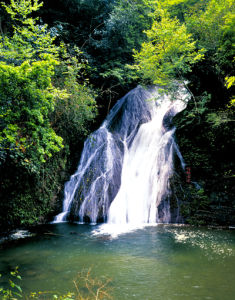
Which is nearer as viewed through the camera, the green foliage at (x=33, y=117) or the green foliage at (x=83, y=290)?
the green foliage at (x=83, y=290)

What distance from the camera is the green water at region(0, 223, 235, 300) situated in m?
4.11

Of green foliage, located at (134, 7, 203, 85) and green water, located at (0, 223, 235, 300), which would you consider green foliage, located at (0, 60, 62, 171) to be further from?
green foliage, located at (134, 7, 203, 85)

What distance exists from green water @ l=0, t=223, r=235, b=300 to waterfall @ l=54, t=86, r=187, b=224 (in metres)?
1.38

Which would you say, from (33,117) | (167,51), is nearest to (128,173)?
(167,51)

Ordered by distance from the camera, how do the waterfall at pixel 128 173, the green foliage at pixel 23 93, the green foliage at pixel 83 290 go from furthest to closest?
the waterfall at pixel 128 173 → the green foliage at pixel 23 93 → the green foliage at pixel 83 290

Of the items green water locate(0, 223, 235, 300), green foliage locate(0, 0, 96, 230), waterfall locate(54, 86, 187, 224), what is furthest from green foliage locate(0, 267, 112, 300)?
waterfall locate(54, 86, 187, 224)

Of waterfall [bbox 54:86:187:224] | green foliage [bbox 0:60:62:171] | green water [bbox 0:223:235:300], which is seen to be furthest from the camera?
waterfall [bbox 54:86:187:224]

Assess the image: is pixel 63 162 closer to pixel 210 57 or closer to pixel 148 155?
pixel 148 155

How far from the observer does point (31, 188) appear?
27.1ft

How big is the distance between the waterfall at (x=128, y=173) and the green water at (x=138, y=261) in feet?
4.51

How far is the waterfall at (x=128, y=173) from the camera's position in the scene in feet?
29.5

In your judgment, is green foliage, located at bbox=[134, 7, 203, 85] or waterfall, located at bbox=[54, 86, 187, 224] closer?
green foliage, located at bbox=[134, 7, 203, 85]

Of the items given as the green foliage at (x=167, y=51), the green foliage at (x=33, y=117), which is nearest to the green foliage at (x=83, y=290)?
the green foliage at (x=33, y=117)

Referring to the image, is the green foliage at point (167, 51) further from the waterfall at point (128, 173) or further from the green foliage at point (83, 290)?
the green foliage at point (83, 290)
